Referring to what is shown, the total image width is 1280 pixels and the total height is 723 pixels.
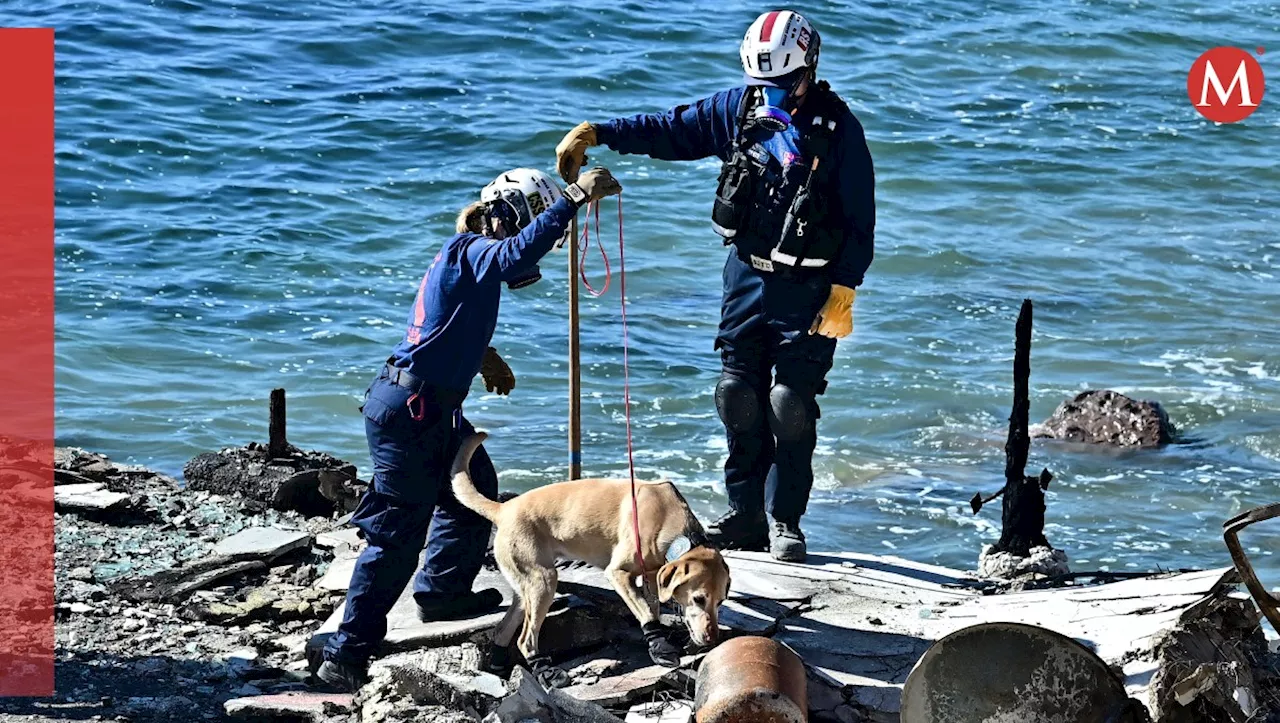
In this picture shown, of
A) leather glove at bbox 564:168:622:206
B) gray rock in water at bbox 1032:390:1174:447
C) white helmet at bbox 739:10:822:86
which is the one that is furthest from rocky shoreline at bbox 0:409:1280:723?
gray rock in water at bbox 1032:390:1174:447

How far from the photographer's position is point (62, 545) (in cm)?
936

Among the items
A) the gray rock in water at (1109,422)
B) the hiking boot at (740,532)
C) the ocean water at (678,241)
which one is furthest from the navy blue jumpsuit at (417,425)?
the gray rock in water at (1109,422)

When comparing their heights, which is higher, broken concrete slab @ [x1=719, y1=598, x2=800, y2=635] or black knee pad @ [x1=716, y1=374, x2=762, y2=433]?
black knee pad @ [x1=716, y1=374, x2=762, y2=433]

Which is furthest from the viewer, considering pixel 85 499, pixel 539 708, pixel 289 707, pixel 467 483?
pixel 85 499

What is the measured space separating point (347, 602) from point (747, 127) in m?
2.94

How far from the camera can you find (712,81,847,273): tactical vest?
800cm

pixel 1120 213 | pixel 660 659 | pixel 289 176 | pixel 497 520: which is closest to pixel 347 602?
pixel 497 520

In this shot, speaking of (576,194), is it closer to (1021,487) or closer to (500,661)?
(500,661)

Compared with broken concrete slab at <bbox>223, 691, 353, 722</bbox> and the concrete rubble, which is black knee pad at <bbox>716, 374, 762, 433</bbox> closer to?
the concrete rubble

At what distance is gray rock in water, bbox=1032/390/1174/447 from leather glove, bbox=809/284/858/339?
6733 mm

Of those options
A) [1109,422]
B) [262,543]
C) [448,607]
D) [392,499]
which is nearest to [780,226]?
[392,499]

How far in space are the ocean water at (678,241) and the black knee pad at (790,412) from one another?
389 cm

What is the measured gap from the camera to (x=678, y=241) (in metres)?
18.3

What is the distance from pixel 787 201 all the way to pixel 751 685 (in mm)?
2750
